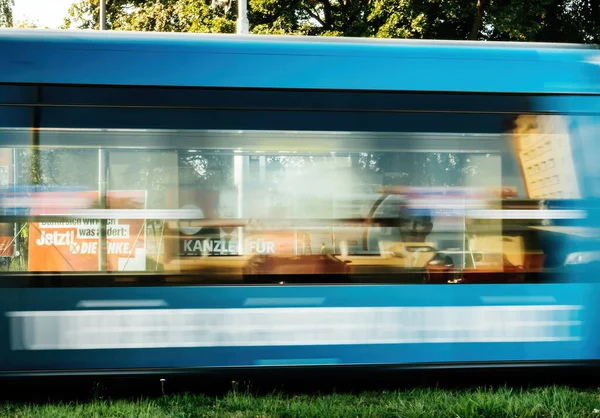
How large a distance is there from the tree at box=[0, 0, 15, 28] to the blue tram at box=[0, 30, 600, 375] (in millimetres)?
25616

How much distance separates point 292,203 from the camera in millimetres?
Answer: 5477

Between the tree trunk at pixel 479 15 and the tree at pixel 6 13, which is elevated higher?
the tree at pixel 6 13

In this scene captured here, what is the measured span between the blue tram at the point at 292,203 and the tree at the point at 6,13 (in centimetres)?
2562

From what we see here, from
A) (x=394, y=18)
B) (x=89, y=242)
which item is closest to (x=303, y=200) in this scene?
(x=89, y=242)

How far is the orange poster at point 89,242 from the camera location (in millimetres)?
5309

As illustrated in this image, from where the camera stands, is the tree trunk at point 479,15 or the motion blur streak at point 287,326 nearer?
the motion blur streak at point 287,326

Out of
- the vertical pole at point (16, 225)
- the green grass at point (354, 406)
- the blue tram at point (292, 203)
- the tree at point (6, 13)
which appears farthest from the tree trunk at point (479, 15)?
the tree at point (6, 13)

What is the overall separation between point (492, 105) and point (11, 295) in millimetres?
3819

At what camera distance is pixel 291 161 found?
18.0 ft

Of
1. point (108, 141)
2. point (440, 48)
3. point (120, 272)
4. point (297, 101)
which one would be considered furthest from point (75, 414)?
point (440, 48)

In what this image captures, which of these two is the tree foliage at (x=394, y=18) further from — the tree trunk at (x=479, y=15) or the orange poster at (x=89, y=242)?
the orange poster at (x=89, y=242)

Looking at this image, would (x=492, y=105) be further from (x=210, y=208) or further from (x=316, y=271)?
(x=210, y=208)

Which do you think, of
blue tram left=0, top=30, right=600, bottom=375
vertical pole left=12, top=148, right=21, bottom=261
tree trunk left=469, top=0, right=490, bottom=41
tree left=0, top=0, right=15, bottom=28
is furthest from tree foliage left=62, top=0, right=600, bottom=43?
vertical pole left=12, top=148, right=21, bottom=261

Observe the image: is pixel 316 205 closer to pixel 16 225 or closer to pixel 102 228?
pixel 102 228
